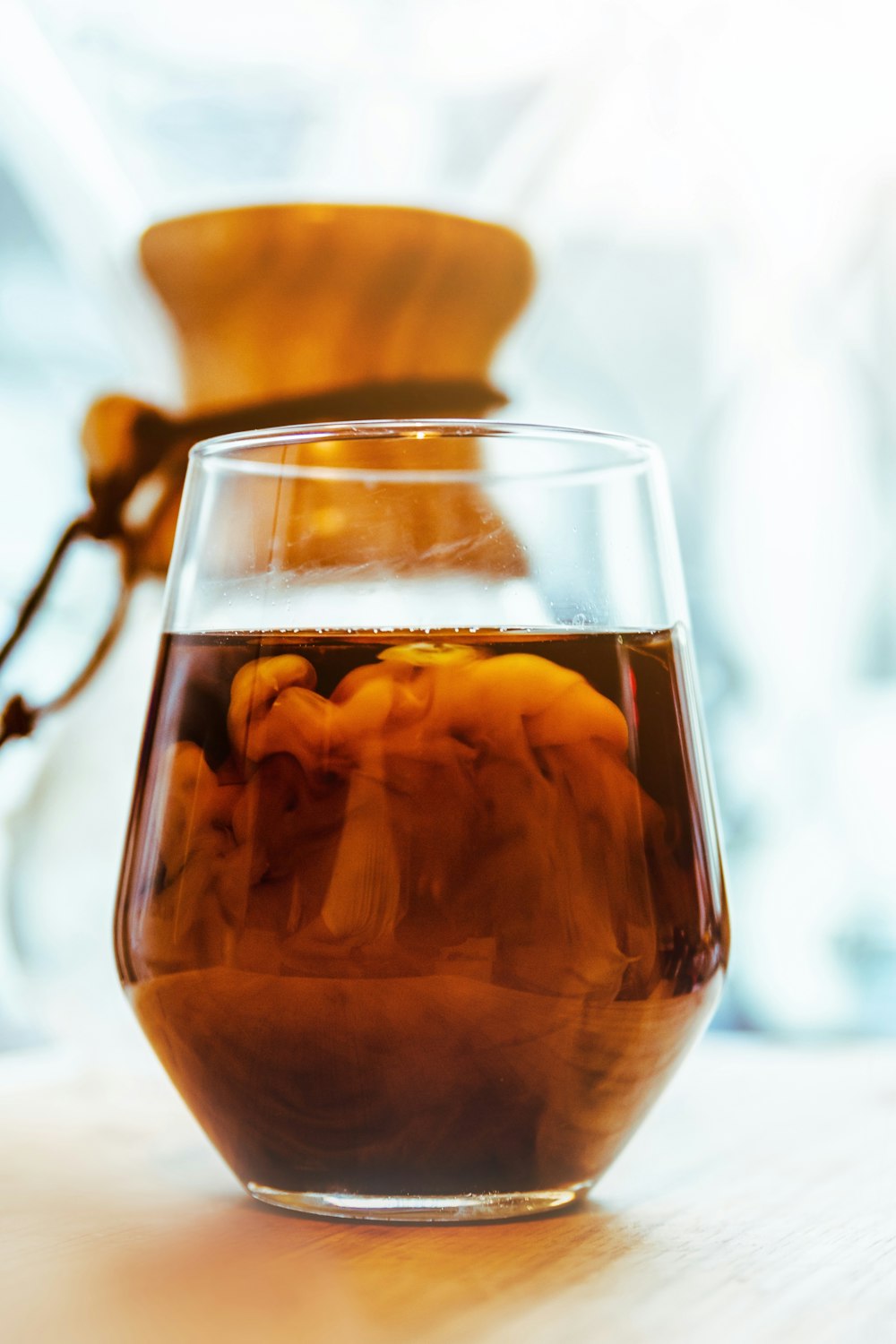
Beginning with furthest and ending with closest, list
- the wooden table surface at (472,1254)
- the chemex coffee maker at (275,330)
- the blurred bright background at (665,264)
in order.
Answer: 1. the blurred bright background at (665,264)
2. the chemex coffee maker at (275,330)
3. the wooden table surface at (472,1254)

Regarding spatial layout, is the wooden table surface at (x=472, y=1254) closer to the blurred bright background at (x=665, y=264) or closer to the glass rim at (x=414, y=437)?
the glass rim at (x=414, y=437)

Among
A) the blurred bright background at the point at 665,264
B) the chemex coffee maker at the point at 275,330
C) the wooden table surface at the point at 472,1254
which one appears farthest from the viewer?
the blurred bright background at the point at 665,264

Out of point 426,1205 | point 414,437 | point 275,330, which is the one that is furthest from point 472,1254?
point 275,330

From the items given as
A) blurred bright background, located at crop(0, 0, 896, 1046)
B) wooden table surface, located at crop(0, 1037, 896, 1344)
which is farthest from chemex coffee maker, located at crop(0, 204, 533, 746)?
wooden table surface, located at crop(0, 1037, 896, 1344)

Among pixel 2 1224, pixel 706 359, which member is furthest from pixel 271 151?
pixel 2 1224

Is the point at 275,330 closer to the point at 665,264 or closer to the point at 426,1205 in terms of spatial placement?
the point at 665,264

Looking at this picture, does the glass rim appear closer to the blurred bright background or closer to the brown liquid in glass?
the brown liquid in glass

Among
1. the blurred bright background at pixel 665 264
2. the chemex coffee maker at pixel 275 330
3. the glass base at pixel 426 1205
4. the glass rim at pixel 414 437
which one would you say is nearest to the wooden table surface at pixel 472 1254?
the glass base at pixel 426 1205

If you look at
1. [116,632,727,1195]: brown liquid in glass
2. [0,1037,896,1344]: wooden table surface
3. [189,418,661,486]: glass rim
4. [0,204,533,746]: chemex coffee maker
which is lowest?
[0,1037,896,1344]: wooden table surface
